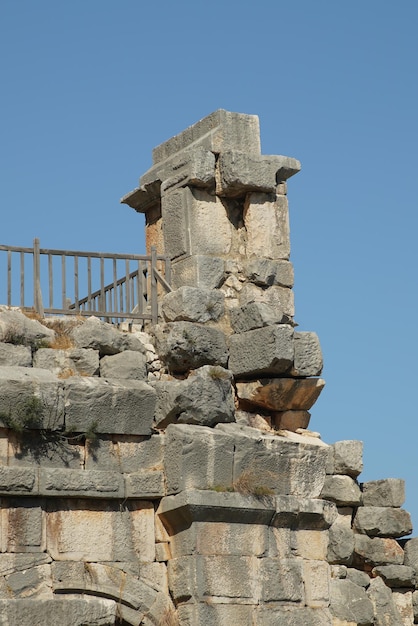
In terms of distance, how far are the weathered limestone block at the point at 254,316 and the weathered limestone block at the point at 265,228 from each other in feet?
2.26

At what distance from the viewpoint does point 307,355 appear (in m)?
14.9

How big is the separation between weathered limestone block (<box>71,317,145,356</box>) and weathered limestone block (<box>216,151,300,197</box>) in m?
1.99

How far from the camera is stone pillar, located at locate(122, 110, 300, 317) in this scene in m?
15.3

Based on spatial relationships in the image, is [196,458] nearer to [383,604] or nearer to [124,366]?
[124,366]

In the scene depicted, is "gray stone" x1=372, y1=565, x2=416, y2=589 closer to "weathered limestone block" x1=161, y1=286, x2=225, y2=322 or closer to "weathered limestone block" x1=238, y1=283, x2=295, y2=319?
"weathered limestone block" x1=238, y1=283, x2=295, y2=319

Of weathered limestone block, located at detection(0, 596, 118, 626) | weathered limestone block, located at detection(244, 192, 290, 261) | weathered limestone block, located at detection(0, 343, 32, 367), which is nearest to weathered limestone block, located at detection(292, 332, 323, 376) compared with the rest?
weathered limestone block, located at detection(244, 192, 290, 261)

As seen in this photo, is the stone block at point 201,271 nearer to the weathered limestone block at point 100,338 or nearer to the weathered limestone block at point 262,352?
the weathered limestone block at point 262,352

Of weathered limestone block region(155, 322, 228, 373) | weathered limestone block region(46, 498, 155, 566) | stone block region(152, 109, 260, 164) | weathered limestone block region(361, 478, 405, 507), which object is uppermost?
stone block region(152, 109, 260, 164)

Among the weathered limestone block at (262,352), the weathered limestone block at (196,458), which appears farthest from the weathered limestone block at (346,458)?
the weathered limestone block at (196,458)

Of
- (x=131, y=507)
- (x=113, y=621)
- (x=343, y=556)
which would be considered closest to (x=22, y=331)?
(x=131, y=507)

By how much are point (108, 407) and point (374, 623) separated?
22.1 ft

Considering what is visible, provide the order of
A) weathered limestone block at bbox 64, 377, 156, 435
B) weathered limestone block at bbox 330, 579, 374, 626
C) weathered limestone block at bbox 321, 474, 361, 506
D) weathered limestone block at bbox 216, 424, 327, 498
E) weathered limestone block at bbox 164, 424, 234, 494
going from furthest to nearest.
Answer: weathered limestone block at bbox 321, 474, 361, 506, weathered limestone block at bbox 330, 579, 374, 626, weathered limestone block at bbox 216, 424, 327, 498, weathered limestone block at bbox 164, 424, 234, 494, weathered limestone block at bbox 64, 377, 156, 435

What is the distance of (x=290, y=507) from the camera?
1430 cm

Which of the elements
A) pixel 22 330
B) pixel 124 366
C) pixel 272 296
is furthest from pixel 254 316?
pixel 22 330
